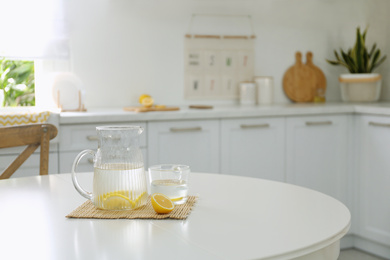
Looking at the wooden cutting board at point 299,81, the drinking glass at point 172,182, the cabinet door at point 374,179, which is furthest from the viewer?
the wooden cutting board at point 299,81

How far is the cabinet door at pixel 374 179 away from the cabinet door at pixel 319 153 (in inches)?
4.5

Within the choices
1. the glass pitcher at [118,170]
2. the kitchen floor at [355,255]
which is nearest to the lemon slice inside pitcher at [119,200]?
the glass pitcher at [118,170]

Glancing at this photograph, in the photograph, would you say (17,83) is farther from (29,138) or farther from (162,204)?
(162,204)

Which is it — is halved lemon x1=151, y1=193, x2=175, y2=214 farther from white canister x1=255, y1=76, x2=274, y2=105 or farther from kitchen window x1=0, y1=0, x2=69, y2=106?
white canister x1=255, y1=76, x2=274, y2=105

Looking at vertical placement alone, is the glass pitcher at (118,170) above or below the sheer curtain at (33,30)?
below

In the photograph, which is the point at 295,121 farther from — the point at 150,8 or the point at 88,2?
the point at 88,2

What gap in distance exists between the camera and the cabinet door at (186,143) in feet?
10.3

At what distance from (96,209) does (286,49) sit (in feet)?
10.4

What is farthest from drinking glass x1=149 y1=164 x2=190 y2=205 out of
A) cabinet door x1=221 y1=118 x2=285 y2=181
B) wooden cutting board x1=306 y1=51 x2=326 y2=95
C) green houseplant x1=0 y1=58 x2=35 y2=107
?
wooden cutting board x1=306 y1=51 x2=326 y2=95

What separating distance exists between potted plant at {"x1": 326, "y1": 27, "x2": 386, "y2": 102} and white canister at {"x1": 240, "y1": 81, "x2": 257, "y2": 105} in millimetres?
694

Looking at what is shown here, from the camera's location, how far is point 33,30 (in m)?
3.35

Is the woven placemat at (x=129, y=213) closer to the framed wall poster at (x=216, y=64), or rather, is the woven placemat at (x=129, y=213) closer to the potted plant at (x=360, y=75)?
the framed wall poster at (x=216, y=64)

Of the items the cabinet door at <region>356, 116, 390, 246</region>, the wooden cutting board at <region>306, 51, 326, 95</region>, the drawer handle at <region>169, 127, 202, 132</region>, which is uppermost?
the wooden cutting board at <region>306, 51, 326, 95</region>

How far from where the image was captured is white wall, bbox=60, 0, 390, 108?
359cm
